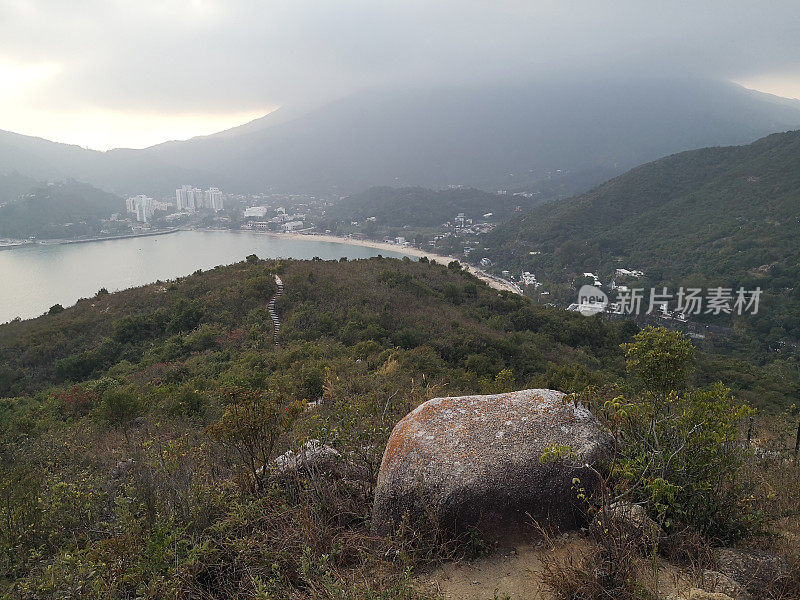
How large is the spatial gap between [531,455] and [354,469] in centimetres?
142

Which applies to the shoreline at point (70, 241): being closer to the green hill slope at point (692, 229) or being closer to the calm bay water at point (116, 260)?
the calm bay water at point (116, 260)

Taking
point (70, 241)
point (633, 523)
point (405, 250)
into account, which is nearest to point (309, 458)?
point (633, 523)

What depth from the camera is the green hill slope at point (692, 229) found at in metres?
35.1

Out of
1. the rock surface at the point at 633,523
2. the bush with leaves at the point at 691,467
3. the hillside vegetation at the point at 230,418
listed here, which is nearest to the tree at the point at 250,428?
the hillside vegetation at the point at 230,418

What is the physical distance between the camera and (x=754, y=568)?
2209 mm

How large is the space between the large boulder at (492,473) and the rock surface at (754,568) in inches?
28.7

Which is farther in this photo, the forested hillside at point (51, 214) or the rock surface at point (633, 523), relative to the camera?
the forested hillside at point (51, 214)

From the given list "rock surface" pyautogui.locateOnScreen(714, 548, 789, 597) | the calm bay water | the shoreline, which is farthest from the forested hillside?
"rock surface" pyautogui.locateOnScreen(714, 548, 789, 597)

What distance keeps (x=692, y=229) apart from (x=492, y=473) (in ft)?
186

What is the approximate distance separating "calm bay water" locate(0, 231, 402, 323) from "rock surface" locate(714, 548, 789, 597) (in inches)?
1824

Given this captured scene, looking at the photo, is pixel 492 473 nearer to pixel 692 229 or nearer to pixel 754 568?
pixel 754 568

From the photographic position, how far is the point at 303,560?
2268 mm

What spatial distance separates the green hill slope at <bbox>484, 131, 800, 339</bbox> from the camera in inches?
1383

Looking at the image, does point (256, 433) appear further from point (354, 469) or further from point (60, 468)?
point (60, 468)
